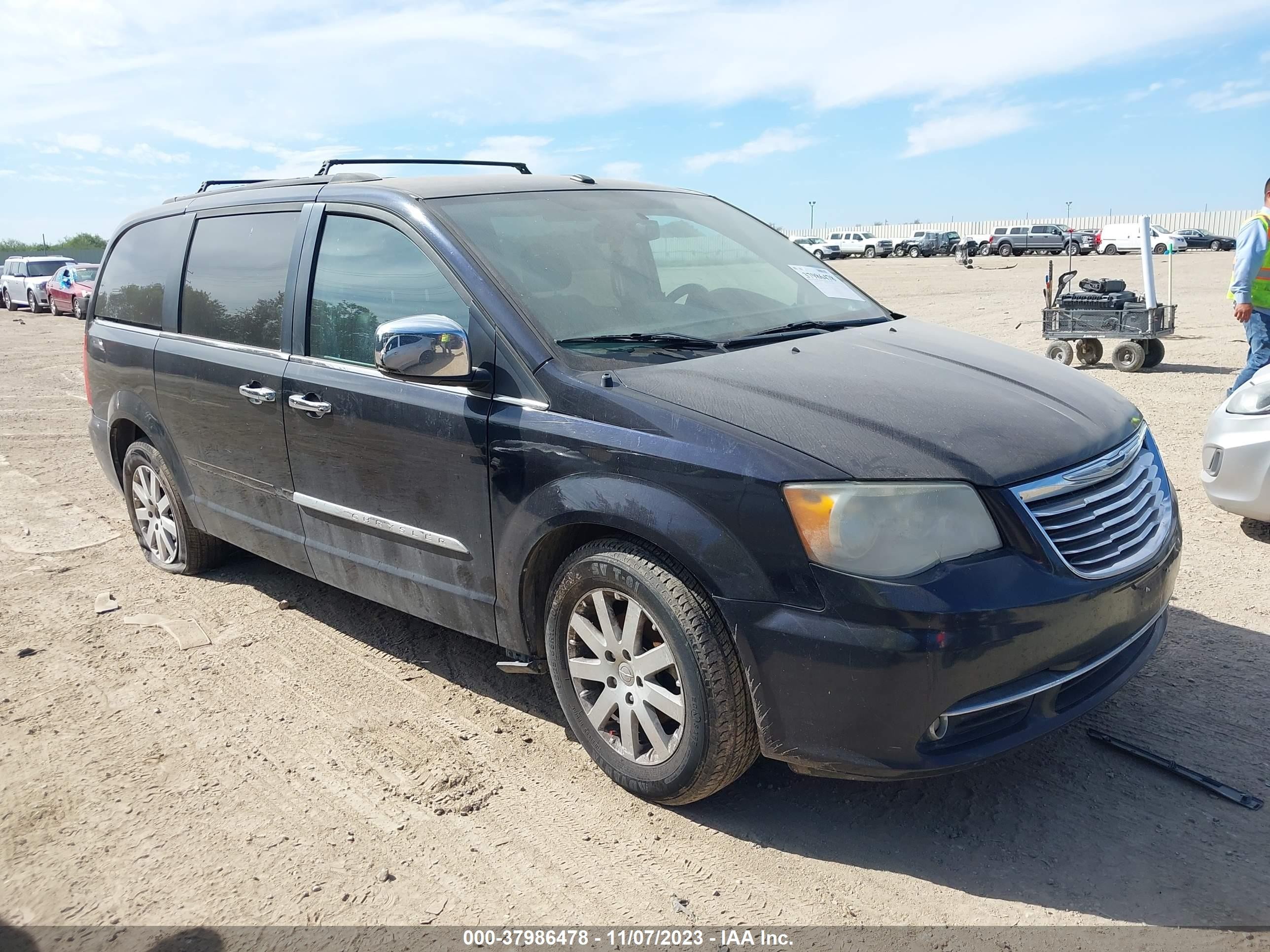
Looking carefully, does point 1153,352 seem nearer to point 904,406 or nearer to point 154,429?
point 904,406

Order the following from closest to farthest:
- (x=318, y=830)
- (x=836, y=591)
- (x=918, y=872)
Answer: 1. (x=836, y=591)
2. (x=918, y=872)
3. (x=318, y=830)

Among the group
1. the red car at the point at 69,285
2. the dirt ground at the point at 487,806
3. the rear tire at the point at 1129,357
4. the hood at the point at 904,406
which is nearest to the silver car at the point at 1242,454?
the dirt ground at the point at 487,806

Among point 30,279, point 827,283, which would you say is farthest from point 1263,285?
point 30,279

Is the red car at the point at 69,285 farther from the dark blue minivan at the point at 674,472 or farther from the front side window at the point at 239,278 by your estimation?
the dark blue minivan at the point at 674,472

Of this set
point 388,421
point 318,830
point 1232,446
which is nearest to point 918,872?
point 318,830

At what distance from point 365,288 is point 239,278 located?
993 mm

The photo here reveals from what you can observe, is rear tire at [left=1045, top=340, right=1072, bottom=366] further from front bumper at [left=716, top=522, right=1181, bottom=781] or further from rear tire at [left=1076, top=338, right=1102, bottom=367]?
front bumper at [left=716, top=522, right=1181, bottom=781]

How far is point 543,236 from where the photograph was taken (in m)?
3.65

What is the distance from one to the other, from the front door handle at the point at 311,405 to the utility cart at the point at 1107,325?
9668 millimetres

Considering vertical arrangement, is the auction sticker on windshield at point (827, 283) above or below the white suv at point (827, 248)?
below

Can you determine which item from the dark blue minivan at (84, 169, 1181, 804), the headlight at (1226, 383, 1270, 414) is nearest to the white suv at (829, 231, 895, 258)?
the headlight at (1226, 383, 1270, 414)

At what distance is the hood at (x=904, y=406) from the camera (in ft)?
8.79

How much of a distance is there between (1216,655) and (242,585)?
14.7ft

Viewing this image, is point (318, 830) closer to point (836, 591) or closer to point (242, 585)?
point (836, 591)
